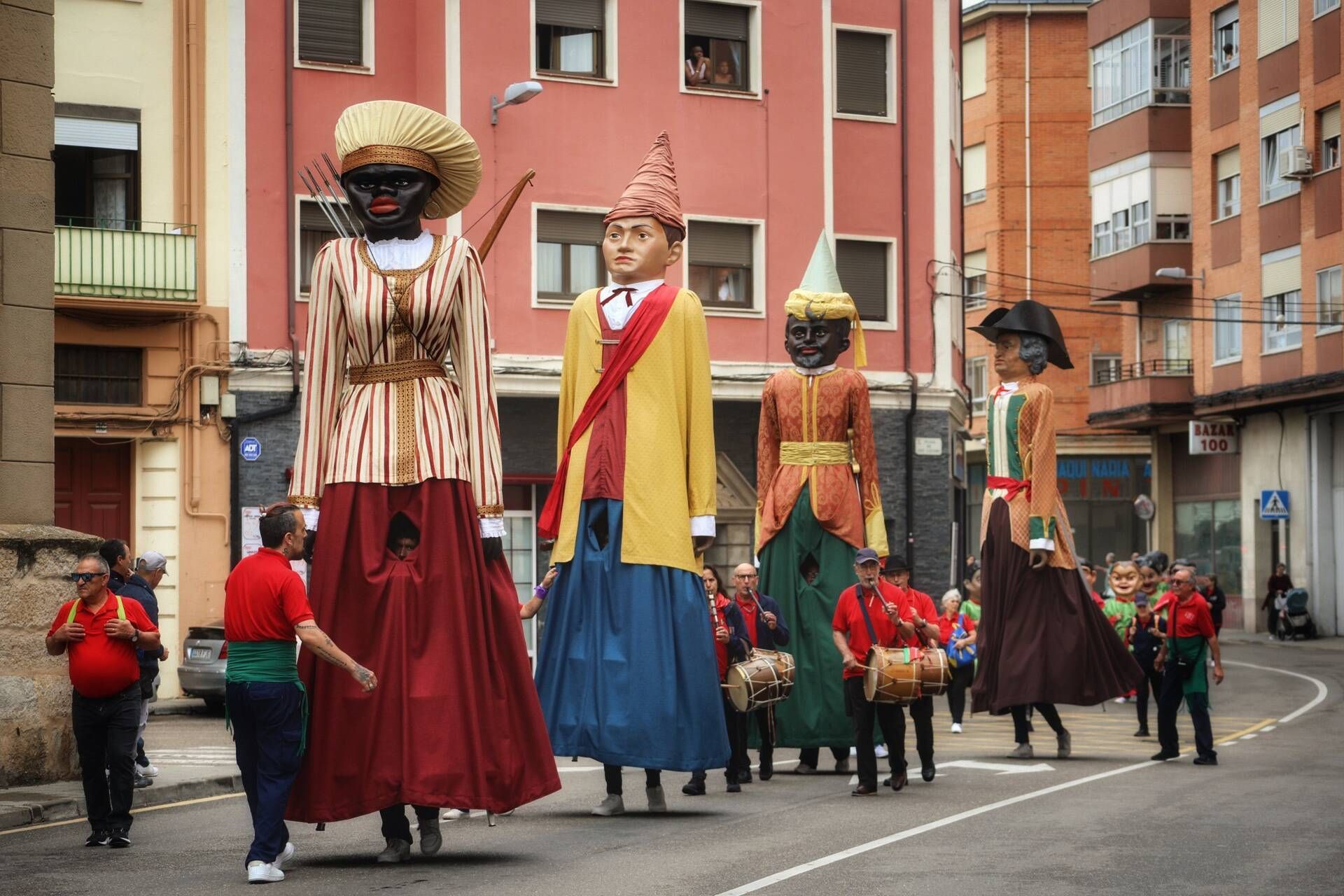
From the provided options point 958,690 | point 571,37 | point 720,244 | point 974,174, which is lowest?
point 958,690

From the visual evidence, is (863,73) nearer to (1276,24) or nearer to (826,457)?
(826,457)

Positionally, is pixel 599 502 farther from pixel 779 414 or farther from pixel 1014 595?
pixel 1014 595

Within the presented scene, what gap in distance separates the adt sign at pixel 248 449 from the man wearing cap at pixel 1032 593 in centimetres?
1201

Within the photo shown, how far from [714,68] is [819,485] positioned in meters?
15.2

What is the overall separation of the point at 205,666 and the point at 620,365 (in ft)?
42.3

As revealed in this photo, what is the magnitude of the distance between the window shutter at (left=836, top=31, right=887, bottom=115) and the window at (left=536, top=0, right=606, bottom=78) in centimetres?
364

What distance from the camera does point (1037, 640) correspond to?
1672 centimetres

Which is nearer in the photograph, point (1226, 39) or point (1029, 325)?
point (1029, 325)

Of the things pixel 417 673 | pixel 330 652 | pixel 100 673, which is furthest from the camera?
pixel 100 673

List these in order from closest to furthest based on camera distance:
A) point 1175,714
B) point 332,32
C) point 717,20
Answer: point 1175,714 → point 332,32 → point 717,20

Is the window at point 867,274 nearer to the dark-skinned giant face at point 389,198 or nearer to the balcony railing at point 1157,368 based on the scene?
the dark-skinned giant face at point 389,198

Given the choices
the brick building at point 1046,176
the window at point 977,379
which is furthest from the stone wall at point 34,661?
the window at point 977,379

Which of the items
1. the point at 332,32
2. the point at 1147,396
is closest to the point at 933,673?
the point at 332,32

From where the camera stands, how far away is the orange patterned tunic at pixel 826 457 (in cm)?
1539
